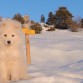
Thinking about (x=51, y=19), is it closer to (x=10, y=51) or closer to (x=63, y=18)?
(x=63, y=18)

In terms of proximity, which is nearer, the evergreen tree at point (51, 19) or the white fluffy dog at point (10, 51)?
the white fluffy dog at point (10, 51)

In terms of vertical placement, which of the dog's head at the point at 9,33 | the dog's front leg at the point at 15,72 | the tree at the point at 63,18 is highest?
the tree at the point at 63,18

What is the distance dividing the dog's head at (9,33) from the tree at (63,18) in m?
22.0

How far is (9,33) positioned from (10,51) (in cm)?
36

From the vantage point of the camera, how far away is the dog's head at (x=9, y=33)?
6504 mm

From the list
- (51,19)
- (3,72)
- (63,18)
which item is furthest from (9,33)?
(51,19)

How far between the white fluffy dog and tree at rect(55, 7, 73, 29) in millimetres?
21906

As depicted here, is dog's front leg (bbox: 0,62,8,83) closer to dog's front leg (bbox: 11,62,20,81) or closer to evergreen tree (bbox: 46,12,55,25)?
dog's front leg (bbox: 11,62,20,81)

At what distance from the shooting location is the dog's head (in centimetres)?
650

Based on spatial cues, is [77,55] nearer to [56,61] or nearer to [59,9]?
[56,61]

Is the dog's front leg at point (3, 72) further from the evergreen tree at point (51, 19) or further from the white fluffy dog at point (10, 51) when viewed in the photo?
the evergreen tree at point (51, 19)

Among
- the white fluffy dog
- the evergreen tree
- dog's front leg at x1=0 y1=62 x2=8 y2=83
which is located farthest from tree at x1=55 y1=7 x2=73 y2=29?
dog's front leg at x1=0 y1=62 x2=8 y2=83

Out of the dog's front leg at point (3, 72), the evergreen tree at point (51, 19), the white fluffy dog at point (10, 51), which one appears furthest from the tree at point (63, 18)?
the dog's front leg at point (3, 72)

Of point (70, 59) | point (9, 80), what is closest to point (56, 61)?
point (70, 59)
